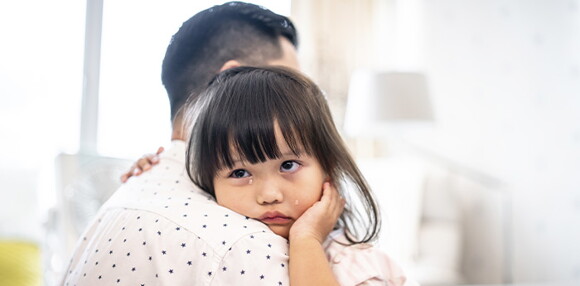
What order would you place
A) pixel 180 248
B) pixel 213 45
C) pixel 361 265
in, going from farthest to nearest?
pixel 213 45 < pixel 361 265 < pixel 180 248

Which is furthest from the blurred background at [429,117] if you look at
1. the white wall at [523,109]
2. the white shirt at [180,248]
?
the white shirt at [180,248]

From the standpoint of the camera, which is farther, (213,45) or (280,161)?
(213,45)

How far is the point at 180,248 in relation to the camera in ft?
2.26

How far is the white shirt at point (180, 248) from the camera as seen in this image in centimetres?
67

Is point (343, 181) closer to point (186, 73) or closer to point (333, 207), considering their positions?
point (333, 207)

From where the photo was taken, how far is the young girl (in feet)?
2.70

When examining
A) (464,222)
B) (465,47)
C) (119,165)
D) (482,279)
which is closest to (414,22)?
(465,47)

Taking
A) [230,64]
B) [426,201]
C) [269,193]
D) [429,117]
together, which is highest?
[230,64]

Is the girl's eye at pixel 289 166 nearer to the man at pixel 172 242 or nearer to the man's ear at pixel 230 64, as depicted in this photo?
the man at pixel 172 242

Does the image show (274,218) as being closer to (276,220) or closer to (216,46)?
(276,220)

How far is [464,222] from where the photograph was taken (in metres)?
3.65

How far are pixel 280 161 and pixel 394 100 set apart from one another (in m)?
2.48

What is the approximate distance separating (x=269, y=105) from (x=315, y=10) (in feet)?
10.6

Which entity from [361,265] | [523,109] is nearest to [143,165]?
[361,265]
